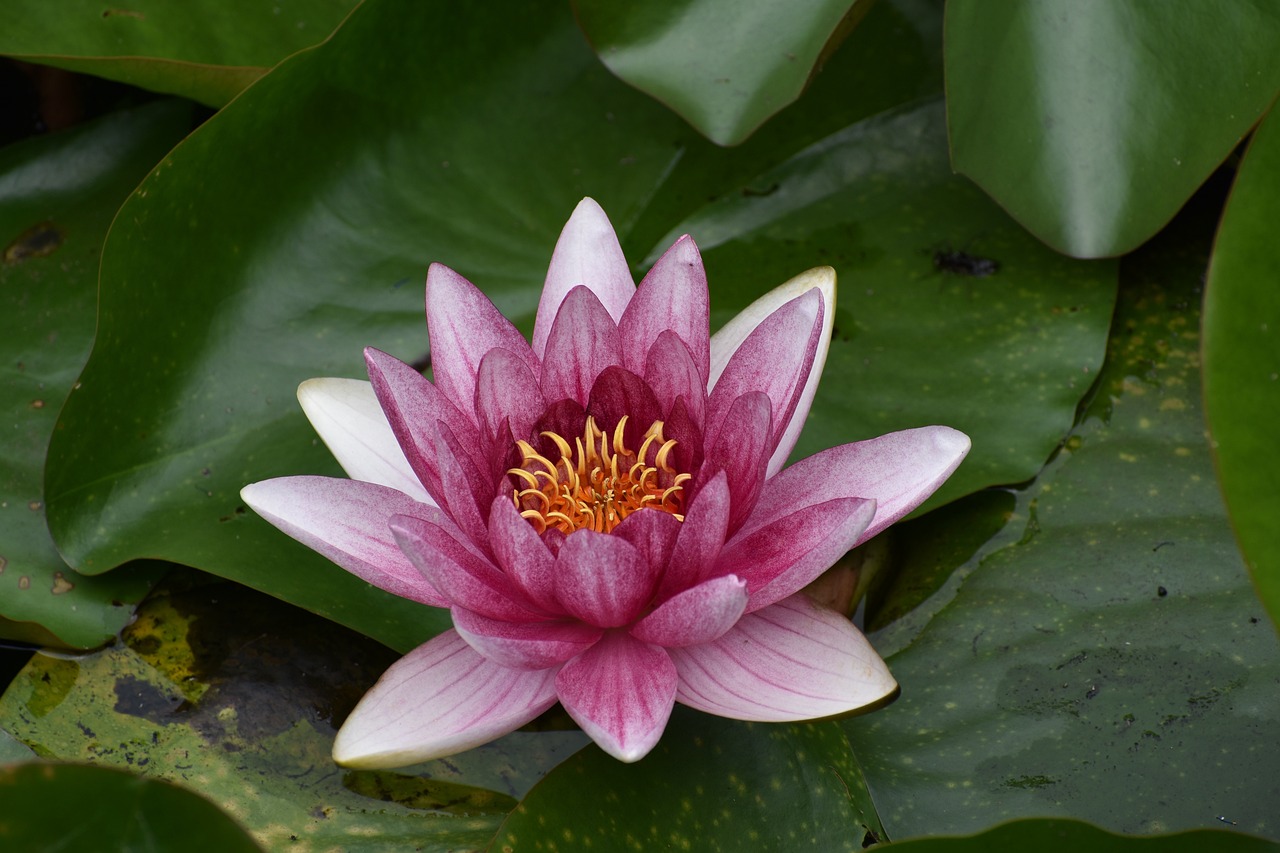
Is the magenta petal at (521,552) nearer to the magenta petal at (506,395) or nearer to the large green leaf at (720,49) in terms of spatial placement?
the magenta petal at (506,395)

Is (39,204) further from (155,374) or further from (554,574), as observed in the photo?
(554,574)

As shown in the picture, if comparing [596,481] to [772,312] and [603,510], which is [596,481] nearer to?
[603,510]

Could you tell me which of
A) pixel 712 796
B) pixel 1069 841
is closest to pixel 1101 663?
pixel 1069 841

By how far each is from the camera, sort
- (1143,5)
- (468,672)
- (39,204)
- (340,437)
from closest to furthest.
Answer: (468,672) < (340,437) < (1143,5) < (39,204)

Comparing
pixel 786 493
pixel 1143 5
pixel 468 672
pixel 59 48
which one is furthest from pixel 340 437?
pixel 1143 5

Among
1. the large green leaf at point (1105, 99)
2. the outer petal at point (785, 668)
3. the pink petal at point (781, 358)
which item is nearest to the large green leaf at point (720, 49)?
the large green leaf at point (1105, 99)

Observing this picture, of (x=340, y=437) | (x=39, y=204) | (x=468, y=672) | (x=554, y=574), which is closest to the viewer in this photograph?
(x=554, y=574)
